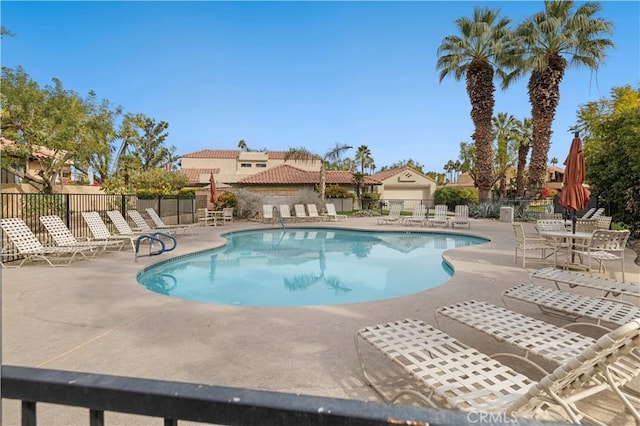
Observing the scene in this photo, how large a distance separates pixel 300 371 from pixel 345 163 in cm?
6492

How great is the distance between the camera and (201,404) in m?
0.83

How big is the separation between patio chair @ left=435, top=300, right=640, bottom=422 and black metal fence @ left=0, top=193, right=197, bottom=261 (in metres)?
12.4

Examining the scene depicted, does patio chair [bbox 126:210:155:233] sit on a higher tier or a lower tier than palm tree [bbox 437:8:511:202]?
lower

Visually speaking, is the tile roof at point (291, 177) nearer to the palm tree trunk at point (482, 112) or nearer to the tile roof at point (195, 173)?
the tile roof at point (195, 173)

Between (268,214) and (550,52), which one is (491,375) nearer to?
(268,214)

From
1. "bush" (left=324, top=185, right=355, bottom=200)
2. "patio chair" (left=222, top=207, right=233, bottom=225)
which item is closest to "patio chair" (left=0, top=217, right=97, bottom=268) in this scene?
"patio chair" (left=222, top=207, right=233, bottom=225)

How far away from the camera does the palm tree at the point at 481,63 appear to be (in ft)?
71.8

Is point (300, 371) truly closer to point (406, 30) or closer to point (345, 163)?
point (406, 30)

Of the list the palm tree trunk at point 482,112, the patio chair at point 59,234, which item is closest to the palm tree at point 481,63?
the palm tree trunk at point 482,112

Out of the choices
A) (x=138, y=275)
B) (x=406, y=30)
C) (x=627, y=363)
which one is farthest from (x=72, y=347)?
Answer: (x=406, y=30)

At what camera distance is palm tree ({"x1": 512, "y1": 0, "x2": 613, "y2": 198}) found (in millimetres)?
19438

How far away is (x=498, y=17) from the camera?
870 inches

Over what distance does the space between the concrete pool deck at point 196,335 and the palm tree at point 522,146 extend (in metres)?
26.8

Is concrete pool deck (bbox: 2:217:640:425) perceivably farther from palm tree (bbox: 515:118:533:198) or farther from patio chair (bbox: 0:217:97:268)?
palm tree (bbox: 515:118:533:198)
